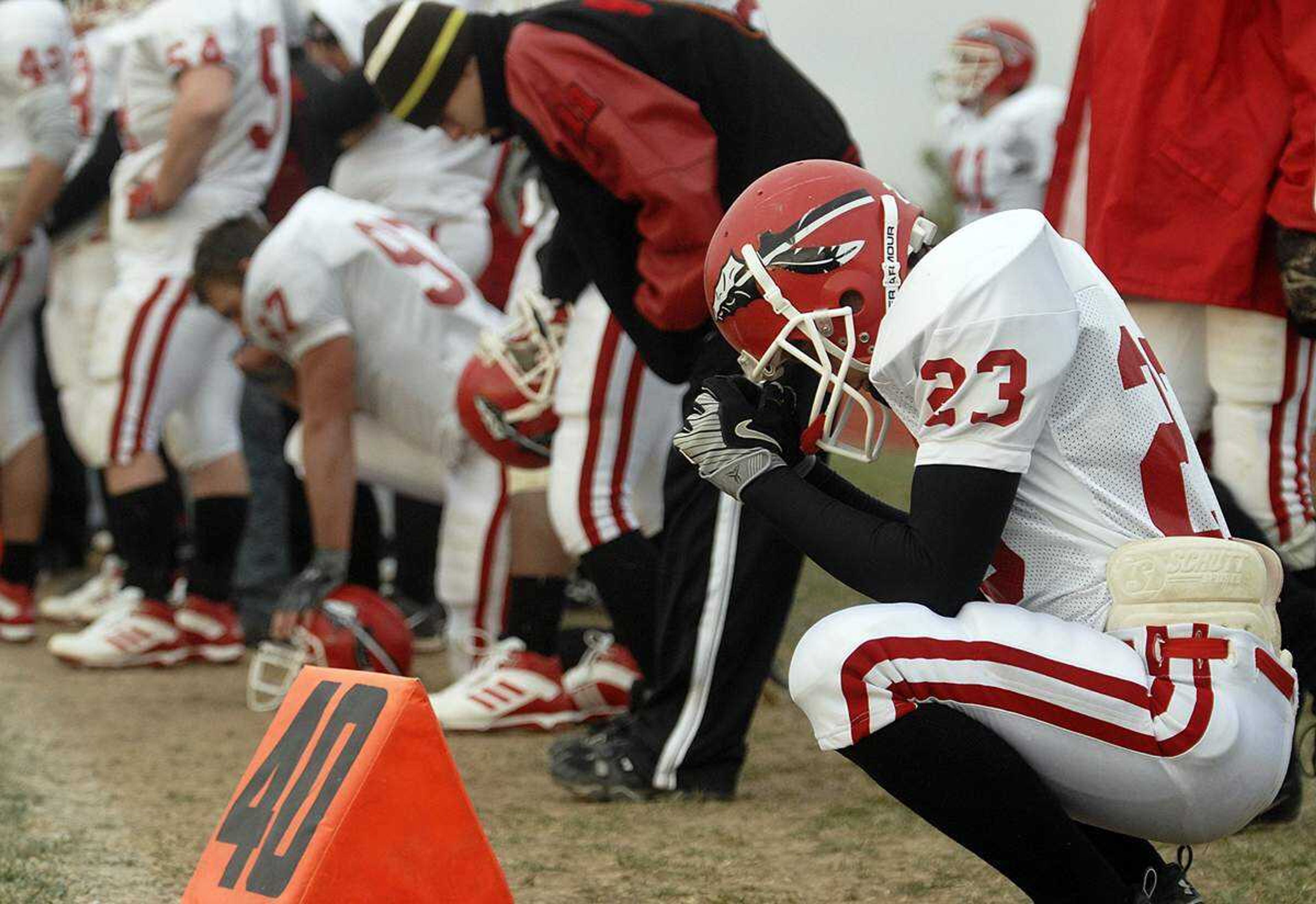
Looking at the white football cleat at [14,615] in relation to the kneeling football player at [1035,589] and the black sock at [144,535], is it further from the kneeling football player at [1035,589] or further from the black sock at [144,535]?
the kneeling football player at [1035,589]

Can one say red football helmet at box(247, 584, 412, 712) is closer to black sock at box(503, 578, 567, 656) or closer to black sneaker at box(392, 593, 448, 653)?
black sock at box(503, 578, 567, 656)

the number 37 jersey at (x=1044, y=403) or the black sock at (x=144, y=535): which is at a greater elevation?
the number 37 jersey at (x=1044, y=403)

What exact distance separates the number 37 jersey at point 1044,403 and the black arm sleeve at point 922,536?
0.03 meters

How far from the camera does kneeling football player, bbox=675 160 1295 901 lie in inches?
76.8

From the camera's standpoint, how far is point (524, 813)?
125 inches

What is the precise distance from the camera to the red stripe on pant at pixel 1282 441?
286 cm

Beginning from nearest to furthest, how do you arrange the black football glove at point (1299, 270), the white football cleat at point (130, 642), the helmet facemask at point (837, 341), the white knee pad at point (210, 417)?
the helmet facemask at point (837, 341) < the black football glove at point (1299, 270) < the white football cleat at point (130, 642) < the white knee pad at point (210, 417)

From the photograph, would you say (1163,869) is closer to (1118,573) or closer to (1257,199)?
(1118,573)

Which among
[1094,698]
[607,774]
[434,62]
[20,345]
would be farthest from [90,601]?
[1094,698]

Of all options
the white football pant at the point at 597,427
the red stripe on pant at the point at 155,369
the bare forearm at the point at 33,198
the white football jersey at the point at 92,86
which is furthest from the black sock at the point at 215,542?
the white football pant at the point at 597,427

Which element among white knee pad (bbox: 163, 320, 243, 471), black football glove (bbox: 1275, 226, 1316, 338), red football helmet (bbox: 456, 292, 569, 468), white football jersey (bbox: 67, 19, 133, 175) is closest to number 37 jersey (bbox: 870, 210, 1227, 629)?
black football glove (bbox: 1275, 226, 1316, 338)

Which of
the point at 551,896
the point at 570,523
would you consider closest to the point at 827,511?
the point at 551,896

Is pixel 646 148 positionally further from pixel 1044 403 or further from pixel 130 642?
pixel 130 642

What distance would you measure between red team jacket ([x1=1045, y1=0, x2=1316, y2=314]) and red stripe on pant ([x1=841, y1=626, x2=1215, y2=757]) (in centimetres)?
107
